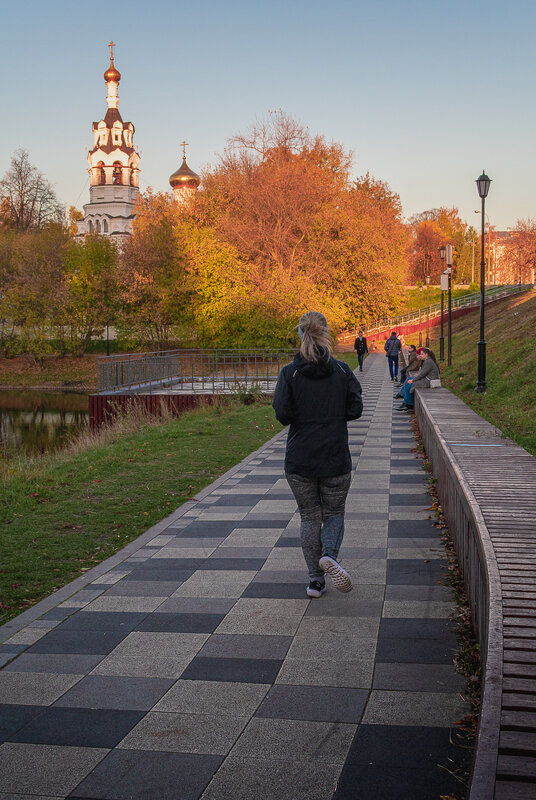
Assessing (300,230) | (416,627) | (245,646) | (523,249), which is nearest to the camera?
(245,646)

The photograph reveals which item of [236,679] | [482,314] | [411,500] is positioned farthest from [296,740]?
[482,314]

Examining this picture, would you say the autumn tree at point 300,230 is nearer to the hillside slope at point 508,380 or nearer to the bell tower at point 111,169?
the hillside slope at point 508,380

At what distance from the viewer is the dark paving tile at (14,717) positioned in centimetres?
369

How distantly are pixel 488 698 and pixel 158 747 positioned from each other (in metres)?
1.42

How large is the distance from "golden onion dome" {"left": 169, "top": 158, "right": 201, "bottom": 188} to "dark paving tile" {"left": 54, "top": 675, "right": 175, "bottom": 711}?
83055 mm

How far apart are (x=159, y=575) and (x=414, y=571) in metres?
1.93

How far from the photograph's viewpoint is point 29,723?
3773 millimetres

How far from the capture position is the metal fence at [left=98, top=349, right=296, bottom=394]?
26.1 metres

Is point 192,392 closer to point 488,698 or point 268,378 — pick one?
point 268,378

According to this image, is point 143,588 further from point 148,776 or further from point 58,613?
point 148,776

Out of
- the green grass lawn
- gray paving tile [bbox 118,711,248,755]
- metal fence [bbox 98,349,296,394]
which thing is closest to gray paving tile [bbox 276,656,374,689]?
gray paving tile [bbox 118,711,248,755]

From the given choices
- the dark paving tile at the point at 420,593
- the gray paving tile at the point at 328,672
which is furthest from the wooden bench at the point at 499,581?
the gray paving tile at the point at 328,672

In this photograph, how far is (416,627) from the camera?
4887mm

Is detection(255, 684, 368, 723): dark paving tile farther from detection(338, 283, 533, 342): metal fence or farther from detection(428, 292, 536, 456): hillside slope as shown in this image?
detection(338, 283, 533, 342): metal fence
